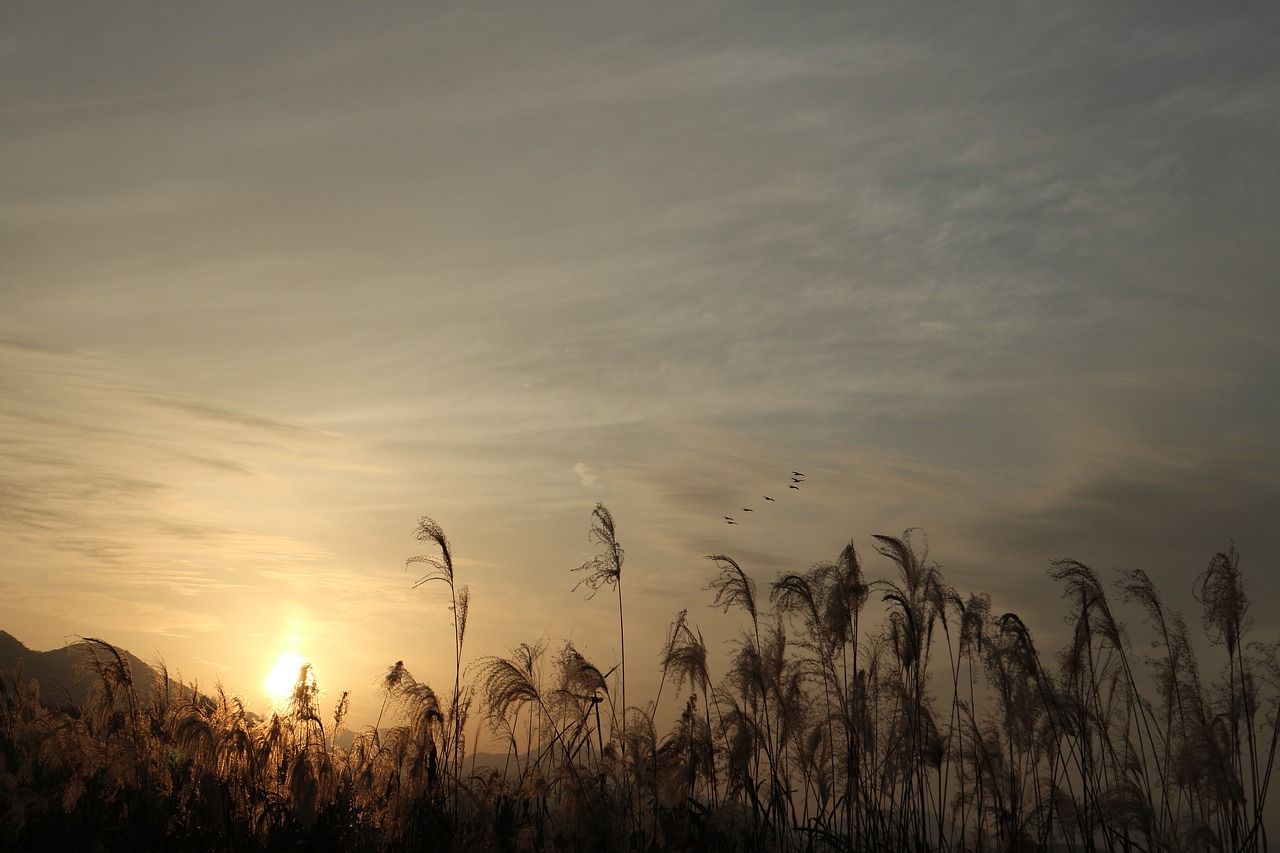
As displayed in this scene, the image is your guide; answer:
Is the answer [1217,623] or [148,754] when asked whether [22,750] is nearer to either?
[148,754]

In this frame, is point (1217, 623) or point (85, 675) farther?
point (85, 675)

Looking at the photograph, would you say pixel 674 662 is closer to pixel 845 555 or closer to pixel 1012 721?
pixel 845 555

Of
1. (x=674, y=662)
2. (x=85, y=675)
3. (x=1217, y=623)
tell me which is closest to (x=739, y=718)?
(x=674, y=662)

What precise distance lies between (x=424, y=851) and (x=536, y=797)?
3.75 ft

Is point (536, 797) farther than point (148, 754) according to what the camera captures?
No

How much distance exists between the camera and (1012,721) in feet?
38.5

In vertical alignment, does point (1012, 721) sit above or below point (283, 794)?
above

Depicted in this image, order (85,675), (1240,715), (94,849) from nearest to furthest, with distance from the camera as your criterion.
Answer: (94,849)
(1240,715)
(85,675)

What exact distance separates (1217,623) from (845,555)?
4.24 meters

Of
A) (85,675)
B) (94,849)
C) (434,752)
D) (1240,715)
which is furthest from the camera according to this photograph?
(85,675)

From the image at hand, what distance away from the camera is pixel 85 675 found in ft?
42.1

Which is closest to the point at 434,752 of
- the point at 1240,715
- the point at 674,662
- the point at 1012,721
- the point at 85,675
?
the point at 674,662

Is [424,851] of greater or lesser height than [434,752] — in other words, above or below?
below

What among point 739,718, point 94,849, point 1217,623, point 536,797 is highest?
point 1217,623
